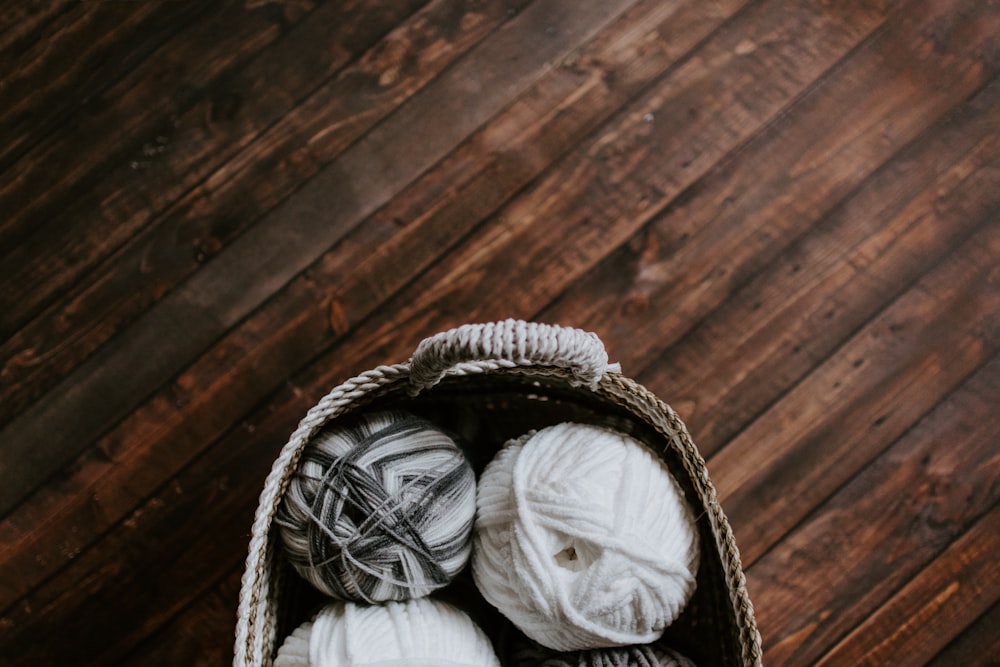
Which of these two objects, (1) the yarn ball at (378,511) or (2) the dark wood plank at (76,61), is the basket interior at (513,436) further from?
(2) the dark wood plank at (76,61)

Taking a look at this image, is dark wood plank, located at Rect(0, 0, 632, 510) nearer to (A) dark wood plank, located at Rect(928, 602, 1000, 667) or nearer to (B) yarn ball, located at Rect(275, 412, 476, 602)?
(B) yarn ball, located at Rect(275, 412, 476, 602)

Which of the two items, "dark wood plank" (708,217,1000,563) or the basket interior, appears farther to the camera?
"dark wood plank" (708,217,1000,563)

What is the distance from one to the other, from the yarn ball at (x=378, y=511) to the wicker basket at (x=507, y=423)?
0.08 ft

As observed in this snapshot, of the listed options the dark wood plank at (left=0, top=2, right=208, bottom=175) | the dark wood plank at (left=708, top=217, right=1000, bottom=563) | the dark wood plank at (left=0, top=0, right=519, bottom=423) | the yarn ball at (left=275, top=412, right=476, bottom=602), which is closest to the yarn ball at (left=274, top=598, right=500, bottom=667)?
the yarn ball at (left=275, top=412, right=476, bottom=602)

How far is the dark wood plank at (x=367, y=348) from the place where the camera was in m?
0.90

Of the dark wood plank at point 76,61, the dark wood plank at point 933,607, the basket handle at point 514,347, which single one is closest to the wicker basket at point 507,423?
the basket handle at point 514,347

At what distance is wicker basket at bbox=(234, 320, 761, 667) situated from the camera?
0.58 meters

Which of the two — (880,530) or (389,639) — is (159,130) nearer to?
(389,639)

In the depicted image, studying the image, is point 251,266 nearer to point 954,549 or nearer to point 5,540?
point 5,540

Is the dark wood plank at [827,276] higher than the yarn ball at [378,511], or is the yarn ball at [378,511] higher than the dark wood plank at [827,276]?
the yarn ball at [378,511]

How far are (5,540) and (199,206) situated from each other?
0.45m

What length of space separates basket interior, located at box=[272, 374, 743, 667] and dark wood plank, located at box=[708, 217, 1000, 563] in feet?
0.61

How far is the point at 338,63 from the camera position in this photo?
975 millimetres

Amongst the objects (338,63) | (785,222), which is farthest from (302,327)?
(785,222)
